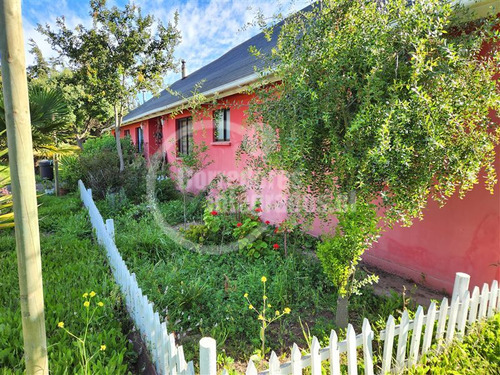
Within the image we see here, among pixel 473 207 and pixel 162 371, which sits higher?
pixel 473 207

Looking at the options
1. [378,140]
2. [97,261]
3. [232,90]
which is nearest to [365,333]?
[378,140]

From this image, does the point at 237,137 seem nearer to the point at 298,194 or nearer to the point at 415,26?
the point at 298,194

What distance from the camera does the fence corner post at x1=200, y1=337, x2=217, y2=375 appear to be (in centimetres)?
154

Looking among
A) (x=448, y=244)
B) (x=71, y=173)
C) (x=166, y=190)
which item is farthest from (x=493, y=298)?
(x=71, y=173)

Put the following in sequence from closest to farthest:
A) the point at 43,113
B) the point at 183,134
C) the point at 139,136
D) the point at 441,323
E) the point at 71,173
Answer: the point at 441,323
the point at 43,113
the point at 71,173
the point at 183,134
the point at 139,136

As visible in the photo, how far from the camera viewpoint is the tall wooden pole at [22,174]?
1.38 meters

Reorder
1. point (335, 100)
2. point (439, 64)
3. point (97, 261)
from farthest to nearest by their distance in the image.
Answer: point (97, 261) < point (335, 100) < point (439, 64)

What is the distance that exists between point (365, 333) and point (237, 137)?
18.8 feet

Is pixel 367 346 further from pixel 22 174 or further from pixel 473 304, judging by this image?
pixel 22 174

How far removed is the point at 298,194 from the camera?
3.21 meters

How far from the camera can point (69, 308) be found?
9.53 ft

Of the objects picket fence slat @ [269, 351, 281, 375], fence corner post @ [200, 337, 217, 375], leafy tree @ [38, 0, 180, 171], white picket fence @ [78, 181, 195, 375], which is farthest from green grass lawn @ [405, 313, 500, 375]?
leafy tree @ [38, 0, 180, 171]

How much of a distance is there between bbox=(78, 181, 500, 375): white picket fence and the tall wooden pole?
73 centimetres

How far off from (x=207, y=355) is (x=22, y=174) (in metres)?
1.33
